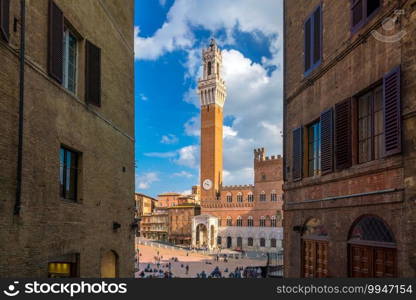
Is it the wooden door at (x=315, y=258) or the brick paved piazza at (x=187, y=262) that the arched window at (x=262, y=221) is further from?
the wooden door at (x=315, y=258)

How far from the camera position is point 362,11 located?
922 centimetres

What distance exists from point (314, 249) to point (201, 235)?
6621cm

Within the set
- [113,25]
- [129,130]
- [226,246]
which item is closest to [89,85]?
[113,25]

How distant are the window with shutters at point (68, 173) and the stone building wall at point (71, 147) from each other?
0.20 m

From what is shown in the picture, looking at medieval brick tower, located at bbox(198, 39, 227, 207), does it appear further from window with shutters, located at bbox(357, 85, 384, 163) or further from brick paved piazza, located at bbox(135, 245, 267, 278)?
window with shutters, located at bbox(357, 85, 384, 163)

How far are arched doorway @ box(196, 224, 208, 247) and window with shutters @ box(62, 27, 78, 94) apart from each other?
220 feet

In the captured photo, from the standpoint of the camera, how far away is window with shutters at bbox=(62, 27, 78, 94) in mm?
10390

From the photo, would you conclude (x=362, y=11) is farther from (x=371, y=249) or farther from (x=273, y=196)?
(x=273, y=196)

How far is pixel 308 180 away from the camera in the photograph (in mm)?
12047

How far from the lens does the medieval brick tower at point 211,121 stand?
262ft

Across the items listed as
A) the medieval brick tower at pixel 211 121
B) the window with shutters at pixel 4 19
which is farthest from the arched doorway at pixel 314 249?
the medieval brick tower at pixel 211 121

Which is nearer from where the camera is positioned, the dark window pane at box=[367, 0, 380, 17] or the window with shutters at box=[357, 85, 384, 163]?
the window with shutters at box=[357, 85, 384, 163]

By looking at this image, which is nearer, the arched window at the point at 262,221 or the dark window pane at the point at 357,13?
the dark window pane at the point at 357,13

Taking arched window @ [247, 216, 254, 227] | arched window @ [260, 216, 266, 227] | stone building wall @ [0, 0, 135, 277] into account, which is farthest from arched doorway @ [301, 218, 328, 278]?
arched window @ [247, 216, 254, 227]
